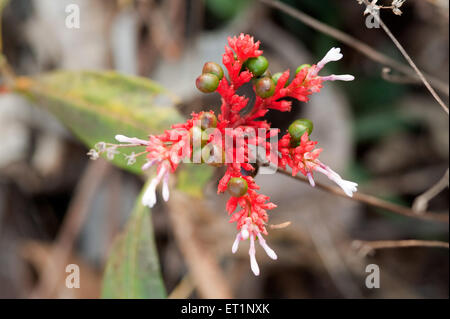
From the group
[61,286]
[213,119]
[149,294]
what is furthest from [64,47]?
[213,119]

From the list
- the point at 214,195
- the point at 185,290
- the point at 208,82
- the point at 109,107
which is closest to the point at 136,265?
the point at 185,290

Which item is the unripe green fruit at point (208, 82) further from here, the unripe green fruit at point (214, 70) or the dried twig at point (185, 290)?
the dried twig at point (185, 290)

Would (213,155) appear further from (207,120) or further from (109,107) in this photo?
(109,107)

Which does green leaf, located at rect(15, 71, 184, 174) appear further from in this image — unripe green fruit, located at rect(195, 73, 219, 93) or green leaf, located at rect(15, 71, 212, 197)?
unripe green fruit, located at rect(195, 73, 219, 93)

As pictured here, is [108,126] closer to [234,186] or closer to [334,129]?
[234,186]
